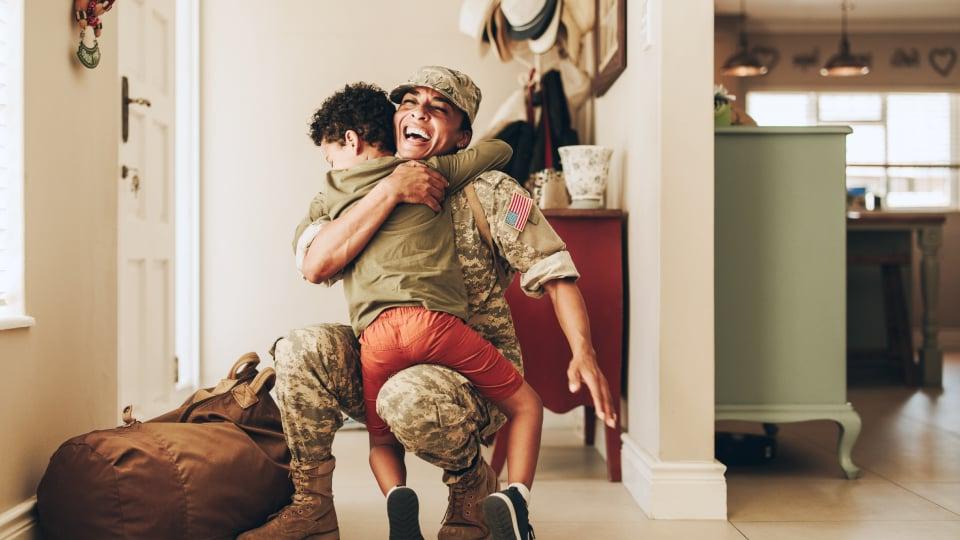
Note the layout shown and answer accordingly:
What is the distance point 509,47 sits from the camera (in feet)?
11.6

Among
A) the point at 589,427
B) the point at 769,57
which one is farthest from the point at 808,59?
the point at 589,427

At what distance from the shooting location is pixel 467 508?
1.87 meters

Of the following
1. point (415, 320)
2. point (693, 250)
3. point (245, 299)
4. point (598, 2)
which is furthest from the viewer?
point (245, 299)

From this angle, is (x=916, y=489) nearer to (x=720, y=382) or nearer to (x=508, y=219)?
(x=720, y=382)

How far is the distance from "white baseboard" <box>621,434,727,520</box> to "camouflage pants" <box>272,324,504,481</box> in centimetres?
58

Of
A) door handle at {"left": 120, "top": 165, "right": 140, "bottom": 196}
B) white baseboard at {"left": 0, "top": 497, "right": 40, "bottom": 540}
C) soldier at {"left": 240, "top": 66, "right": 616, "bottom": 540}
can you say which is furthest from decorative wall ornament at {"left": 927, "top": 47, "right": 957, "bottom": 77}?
white baseboard at {"left": 0, "top": 497, "right": 40, "bottom": 540}

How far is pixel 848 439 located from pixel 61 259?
7.39 ft

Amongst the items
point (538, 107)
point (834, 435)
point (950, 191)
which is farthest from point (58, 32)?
point (950, 191)

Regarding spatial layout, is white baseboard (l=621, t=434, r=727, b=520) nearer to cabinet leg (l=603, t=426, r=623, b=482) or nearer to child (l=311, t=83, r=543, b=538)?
cabinet leg (l=603, t=426, r=623, b=482)

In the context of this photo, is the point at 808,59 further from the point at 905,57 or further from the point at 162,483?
the point at 162,483

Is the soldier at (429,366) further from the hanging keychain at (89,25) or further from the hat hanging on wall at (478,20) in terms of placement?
the hat hanging on wall at (478,20)

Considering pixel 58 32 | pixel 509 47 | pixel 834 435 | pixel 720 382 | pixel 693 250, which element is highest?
pixel 509 47

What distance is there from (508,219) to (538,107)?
5.37 feet

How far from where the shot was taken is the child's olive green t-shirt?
1791mm
